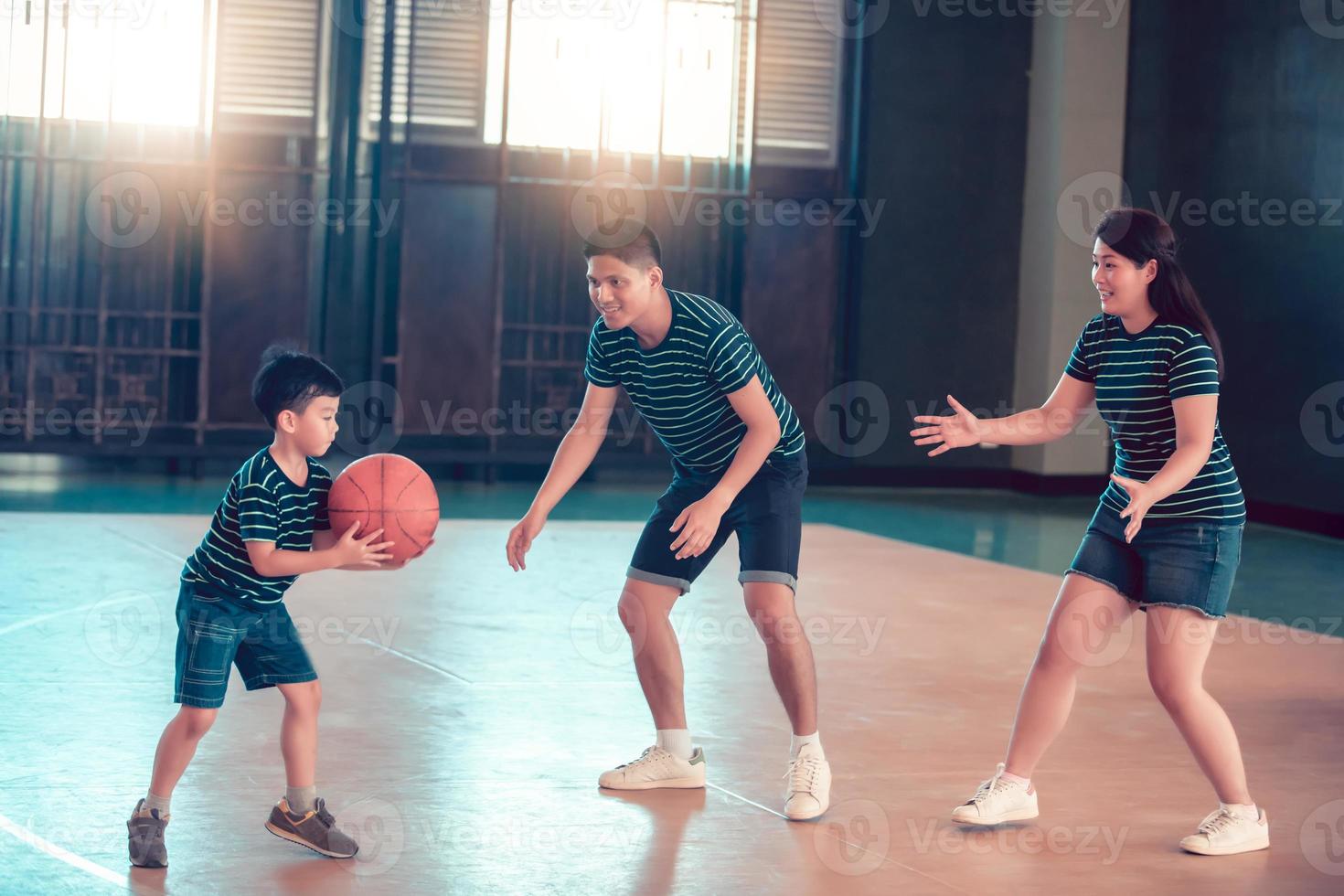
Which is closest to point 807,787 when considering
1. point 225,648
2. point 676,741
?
point 676,741

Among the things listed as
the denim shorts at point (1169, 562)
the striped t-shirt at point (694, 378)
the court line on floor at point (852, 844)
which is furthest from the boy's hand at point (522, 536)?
the denim shorts at point (1169, 562)

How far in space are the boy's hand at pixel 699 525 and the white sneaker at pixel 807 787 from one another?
589 mm

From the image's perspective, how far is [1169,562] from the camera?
3383 mm

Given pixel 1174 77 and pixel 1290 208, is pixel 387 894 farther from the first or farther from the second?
pixel 1174 77

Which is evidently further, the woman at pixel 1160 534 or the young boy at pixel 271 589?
the woman at pixel 1160 534

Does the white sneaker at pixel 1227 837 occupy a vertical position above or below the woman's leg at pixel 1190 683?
below

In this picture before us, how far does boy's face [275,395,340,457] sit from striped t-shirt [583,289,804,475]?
845 mm

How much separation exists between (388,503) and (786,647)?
1.05 meters

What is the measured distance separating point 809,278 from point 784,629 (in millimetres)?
Answer: 9278

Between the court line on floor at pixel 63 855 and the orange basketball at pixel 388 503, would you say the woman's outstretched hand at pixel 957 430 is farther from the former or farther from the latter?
the court line on floor at pixel 63 855

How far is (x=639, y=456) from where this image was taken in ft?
40.7

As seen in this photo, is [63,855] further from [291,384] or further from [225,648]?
[291,384]

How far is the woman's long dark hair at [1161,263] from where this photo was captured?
11.1 ft

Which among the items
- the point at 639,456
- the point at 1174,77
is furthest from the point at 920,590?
the point at 1174,77
